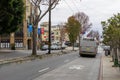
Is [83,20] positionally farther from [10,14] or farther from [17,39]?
[10,14]

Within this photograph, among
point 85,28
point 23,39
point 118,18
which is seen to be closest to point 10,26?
point 118,18

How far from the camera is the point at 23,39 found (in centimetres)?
8506

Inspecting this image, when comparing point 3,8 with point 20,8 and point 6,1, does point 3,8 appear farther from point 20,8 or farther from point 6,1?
point 20,8

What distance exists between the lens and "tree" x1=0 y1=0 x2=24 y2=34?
4450 cm

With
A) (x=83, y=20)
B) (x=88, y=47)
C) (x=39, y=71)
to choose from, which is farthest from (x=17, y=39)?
(x=39, y=71)

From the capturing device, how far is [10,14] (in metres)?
45.5

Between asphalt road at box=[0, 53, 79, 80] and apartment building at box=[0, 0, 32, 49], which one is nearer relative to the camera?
asphalt road at box=[0, 53, 79, 80]

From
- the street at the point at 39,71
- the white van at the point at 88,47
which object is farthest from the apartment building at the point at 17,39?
the street at the point at 39,71

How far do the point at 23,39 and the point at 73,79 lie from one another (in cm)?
6669

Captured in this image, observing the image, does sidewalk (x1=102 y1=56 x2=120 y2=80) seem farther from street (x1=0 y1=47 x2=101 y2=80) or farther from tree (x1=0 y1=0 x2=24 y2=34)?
tree (x1=0 y1=0 x2=24 y2=34)

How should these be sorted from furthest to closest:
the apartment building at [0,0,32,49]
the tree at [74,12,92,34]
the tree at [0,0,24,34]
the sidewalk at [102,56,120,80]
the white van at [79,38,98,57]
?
the tree at [74,12,92,34] < the apartment building at [0,0,32,49] < the white van at [79,38,98,57] < the tree at [0,0,24,34] < the sidewalk at [102,56,120,80]

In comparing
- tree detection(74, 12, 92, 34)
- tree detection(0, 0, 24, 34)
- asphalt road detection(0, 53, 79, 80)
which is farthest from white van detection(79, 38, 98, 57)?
tree detection(74, 12, 92, 34)

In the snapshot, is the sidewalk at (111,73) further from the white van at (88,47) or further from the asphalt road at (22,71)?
the white van at (88,47)

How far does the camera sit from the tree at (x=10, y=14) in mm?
44500
